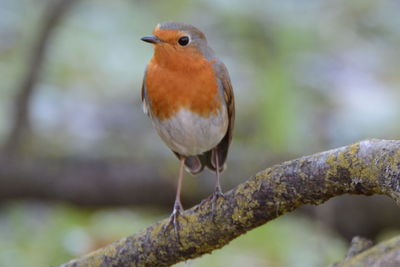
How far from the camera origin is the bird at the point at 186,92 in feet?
13.3

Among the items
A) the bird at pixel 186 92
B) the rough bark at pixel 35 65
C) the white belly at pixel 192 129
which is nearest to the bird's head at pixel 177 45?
the bird at pixel 186 92

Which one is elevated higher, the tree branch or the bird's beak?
the bird's beak

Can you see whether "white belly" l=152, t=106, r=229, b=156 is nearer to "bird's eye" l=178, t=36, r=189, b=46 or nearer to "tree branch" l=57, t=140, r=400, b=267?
Result: "bird's eye" l=178, t=36, r=189, b=46

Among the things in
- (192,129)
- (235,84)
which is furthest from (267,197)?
(235,84)

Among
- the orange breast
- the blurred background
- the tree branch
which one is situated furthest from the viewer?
the blurred background

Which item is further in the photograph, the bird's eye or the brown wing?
the bird's eye

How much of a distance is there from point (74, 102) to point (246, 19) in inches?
87.7

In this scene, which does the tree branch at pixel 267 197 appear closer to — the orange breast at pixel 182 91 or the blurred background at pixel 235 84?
the orange breast at pixel 182 91

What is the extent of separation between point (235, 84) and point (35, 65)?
1847 millimetres

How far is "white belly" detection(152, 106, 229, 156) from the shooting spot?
160 inches

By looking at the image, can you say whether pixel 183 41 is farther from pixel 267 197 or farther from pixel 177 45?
pixel 267 197

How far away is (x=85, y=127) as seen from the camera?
278 inches

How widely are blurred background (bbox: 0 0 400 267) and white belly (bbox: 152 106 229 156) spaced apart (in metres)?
0.77

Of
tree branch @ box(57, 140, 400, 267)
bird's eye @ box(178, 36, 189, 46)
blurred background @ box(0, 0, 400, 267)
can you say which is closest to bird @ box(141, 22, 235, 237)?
bird's eye @ box(178, 36, 189, 46)
